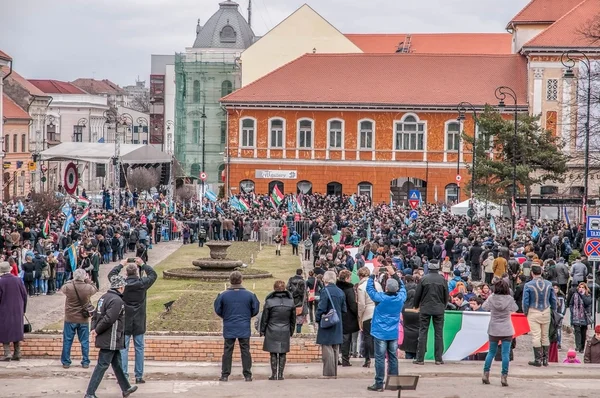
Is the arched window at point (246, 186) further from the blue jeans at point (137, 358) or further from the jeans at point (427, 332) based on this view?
the blue jeans at point (137, 358)

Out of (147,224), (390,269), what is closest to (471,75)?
(147,224)

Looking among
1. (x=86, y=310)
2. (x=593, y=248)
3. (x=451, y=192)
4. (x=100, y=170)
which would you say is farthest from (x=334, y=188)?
(x=86, y=310)

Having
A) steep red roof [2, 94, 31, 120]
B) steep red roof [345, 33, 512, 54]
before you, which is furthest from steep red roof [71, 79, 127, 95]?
steep red roof [2, 94, 31, 120]

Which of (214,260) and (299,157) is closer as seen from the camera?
(214,260)

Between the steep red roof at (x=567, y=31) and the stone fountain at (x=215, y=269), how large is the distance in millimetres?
37283

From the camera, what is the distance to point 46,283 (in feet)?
103

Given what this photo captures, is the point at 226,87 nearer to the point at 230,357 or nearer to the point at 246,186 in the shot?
the point at 246,186

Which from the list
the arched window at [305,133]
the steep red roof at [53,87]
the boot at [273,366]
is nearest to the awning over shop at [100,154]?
the arched window at [305,133]

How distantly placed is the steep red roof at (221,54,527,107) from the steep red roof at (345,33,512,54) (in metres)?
17.0

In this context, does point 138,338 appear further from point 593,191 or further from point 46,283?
point 593,191

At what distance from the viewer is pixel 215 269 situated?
36875mm

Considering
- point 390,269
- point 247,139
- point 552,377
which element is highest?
point 247,139

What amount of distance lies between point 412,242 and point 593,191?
3194 cm

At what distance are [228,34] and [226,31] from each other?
30 cm
